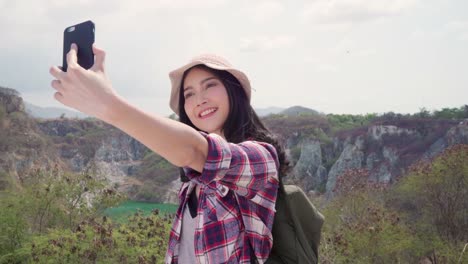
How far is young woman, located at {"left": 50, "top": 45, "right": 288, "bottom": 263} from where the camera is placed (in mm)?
832

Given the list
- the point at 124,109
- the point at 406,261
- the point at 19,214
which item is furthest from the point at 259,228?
the point at 406,261

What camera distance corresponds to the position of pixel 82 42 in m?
0.88

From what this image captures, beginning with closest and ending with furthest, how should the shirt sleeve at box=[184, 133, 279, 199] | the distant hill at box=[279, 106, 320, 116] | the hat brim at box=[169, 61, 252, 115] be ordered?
1. the shirt sleeve at box=[184, 133, 279, 199]
2. the hat brim at box=[169, 61, 252, 115]
3. the distant hill at box=[279, 106, 320, 116]

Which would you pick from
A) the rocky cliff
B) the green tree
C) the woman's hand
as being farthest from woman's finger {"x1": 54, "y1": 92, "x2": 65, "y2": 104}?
the rocky cliff

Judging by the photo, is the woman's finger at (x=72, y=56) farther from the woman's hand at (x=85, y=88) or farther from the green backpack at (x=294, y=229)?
the green backpack at (x=294, y=229)

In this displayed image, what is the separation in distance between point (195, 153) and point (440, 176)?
10.9 meters

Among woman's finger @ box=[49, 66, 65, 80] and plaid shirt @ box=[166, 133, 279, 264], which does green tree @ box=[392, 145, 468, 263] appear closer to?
plaid shirt @ box=[166, 133, 279, 264]

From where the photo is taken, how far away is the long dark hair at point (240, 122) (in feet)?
4.23

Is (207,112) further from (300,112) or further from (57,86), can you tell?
(300,112)

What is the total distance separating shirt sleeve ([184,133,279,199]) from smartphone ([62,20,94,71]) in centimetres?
27

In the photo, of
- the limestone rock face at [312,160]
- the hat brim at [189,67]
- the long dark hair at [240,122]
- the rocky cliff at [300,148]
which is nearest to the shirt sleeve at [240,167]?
the long dark hair at [240,122]

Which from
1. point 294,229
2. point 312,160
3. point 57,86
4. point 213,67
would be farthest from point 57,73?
point 312,160

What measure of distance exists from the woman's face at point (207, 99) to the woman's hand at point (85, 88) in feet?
A: 1.59

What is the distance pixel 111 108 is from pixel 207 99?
0.52 m
